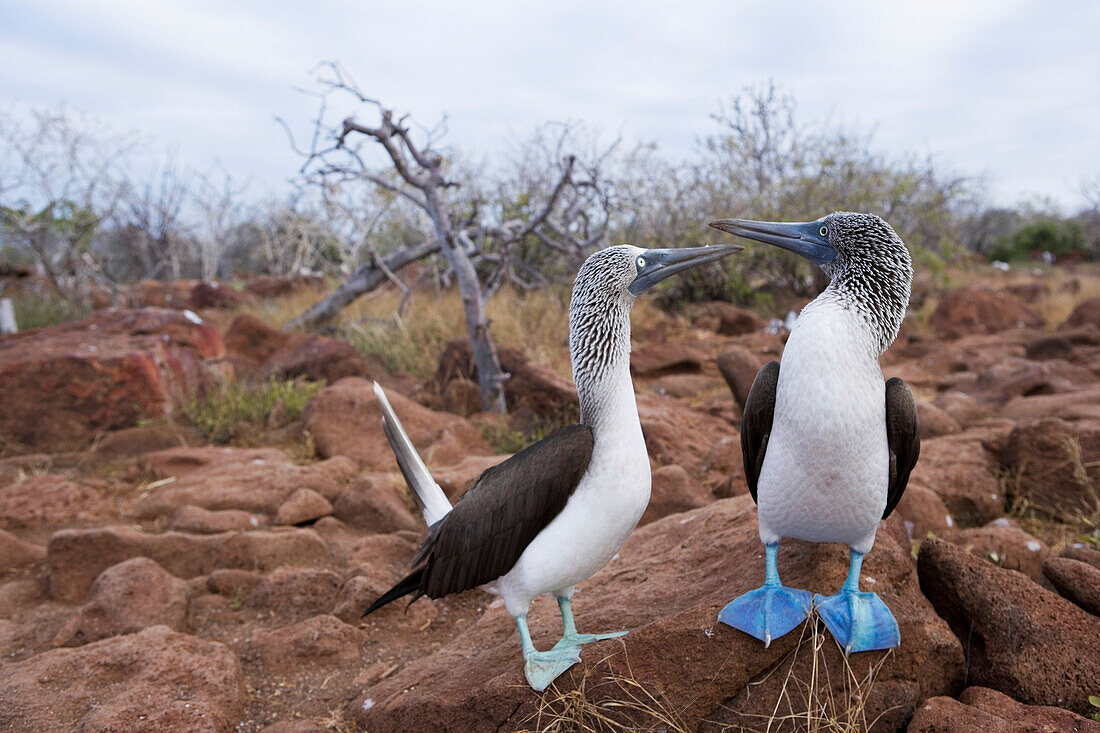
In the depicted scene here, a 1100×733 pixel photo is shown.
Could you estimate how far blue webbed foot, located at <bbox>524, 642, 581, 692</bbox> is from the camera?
2166 mm

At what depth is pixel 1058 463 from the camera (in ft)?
14.1

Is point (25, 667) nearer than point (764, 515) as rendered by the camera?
No

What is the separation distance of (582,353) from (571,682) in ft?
3.27

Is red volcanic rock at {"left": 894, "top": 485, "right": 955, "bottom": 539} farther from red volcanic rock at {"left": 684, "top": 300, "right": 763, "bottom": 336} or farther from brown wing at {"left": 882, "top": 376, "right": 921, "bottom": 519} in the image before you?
red volcanic rock at {"left": 684, "top": 300, "right": 763, "bottom": 336}

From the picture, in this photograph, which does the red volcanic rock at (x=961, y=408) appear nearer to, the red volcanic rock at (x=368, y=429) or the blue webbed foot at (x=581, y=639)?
the red volcanic rock at (x=368, y=429)

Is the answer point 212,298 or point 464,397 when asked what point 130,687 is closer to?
point 464,397

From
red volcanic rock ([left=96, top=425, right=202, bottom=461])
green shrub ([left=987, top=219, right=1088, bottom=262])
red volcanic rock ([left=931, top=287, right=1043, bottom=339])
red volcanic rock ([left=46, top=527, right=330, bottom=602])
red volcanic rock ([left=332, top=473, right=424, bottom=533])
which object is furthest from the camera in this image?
green shrub ([left=987, top=219, right=1088, bottom=262])

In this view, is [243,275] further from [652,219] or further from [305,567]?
[305,567]

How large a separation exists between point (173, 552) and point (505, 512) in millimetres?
2713


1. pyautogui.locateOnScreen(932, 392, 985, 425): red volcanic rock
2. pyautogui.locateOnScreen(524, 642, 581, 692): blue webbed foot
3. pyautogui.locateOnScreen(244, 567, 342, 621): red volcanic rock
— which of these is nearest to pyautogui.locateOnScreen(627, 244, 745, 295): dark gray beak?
pyautogui.locateOnScreen(524, 642, 581, 692): blue webbed foot

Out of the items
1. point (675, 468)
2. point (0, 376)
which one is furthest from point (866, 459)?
point (0, 376)

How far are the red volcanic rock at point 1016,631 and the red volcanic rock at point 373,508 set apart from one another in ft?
10.0

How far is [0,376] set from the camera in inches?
242

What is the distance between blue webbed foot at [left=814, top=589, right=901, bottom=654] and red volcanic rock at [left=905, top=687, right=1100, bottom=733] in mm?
198
